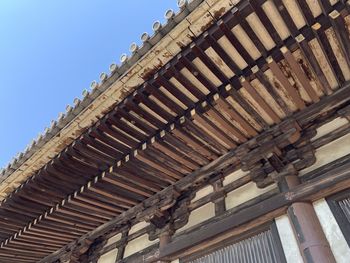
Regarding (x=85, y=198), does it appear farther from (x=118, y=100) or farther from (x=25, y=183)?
(x=118, y=100)

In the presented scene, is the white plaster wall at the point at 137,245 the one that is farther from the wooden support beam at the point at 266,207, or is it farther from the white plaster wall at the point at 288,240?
the white plaster wall at the point at 288,240

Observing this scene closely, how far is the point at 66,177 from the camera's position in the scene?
14.4 feet

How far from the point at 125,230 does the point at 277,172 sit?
3.28m

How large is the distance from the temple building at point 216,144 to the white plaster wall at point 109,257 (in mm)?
281

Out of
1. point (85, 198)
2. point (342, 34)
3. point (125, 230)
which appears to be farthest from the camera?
point (125, 230)

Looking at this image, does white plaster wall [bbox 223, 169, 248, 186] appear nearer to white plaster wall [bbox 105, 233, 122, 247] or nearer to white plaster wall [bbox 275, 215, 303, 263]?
white plaster wall [bbox 275, 215, 303, 263]

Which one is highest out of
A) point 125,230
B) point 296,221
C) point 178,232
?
point 125,230

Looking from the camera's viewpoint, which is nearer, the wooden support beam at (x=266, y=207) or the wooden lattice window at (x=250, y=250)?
the wooden support beam at (x=266, y=207)

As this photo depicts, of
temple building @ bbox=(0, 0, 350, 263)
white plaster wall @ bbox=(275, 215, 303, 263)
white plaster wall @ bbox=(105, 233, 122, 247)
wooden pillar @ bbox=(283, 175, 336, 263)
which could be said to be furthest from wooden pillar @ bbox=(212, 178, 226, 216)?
white plaster wall @ bbox=(105, 233, 122, 247)

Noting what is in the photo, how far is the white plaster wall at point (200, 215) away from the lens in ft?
14.2

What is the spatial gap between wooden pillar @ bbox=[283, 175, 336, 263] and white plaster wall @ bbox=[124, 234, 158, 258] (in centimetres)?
257

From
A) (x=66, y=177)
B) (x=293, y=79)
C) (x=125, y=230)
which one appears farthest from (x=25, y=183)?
(x=293, y=79)

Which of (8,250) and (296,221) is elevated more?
(8,250)

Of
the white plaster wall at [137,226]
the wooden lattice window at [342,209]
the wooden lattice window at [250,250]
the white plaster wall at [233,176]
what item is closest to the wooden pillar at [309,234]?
the wooden lattice window at [342,209]
